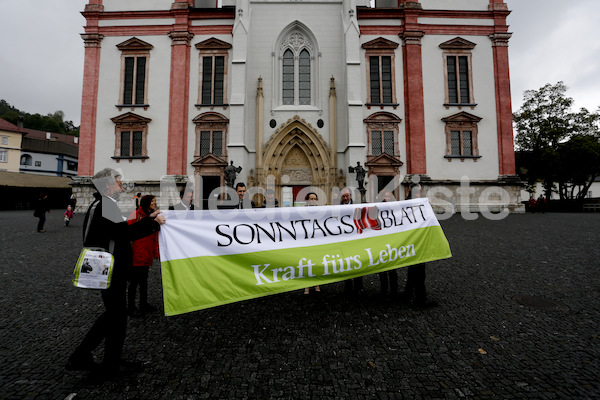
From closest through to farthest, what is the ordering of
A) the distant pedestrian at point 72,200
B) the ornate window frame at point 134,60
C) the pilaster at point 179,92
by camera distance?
1. the distant pedestrian at point 72,200
2. the pilaster at point 179,92
3. the ornate window frame at point 134,60

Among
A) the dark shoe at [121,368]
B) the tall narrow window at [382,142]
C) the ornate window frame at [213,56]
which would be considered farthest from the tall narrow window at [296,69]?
the dark shoe at [121,368]

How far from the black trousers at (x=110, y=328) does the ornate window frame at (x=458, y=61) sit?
24.1 meters

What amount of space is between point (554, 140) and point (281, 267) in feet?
131

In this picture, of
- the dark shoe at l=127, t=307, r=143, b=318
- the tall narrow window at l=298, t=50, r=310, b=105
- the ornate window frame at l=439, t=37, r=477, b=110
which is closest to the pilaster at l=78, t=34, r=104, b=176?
the tall narrow window at l=298, t=50, r=310, b=105

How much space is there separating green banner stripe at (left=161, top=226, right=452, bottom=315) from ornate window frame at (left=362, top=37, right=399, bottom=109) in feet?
61.7

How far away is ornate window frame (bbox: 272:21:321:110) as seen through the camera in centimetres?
2141

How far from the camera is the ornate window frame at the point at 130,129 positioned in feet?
69.9

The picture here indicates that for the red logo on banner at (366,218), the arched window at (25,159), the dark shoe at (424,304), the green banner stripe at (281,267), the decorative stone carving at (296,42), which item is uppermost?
the decorative stone carving at (296,42)

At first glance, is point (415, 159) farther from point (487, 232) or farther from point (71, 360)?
point (71, 360)

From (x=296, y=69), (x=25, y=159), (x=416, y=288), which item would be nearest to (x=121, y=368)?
(x=416, y=288)

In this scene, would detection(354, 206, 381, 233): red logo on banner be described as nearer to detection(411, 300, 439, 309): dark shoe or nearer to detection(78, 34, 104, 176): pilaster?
detection(411, 300, 439, 309): dark shoe

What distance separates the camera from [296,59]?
2162 cm

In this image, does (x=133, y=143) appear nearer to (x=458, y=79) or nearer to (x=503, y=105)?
(x=458, y=79)

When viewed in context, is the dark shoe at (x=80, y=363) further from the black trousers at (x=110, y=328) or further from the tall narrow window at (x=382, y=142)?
the tall narrow window at (x=382, y=142)
